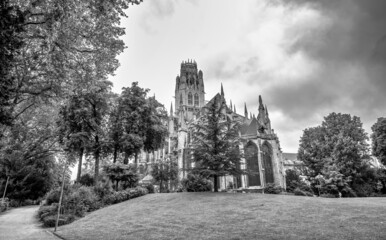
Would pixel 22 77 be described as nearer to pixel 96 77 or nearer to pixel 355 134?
pixel 96 77

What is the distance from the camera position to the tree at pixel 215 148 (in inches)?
872

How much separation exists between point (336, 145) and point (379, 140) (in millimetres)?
7785

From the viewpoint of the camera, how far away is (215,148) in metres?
23.0

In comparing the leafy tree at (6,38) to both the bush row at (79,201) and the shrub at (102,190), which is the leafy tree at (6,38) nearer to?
the bush row at (79,201)

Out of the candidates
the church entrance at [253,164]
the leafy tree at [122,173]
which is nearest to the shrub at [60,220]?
the leafy tree at [122,173]

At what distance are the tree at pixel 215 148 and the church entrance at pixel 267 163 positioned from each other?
1669cm

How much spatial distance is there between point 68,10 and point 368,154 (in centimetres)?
4241

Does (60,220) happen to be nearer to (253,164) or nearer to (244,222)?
(244,222)

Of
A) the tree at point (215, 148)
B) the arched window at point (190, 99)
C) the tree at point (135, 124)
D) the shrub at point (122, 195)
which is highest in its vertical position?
the arched window at point (190, 99)

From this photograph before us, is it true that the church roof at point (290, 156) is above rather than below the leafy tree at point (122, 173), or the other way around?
above

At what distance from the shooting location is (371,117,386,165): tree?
112 feet

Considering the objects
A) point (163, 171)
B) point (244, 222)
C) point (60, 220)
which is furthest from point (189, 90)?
point (244, 222)

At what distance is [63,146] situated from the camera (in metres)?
26.9

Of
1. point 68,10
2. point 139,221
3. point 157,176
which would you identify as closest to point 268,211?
point 139,221
